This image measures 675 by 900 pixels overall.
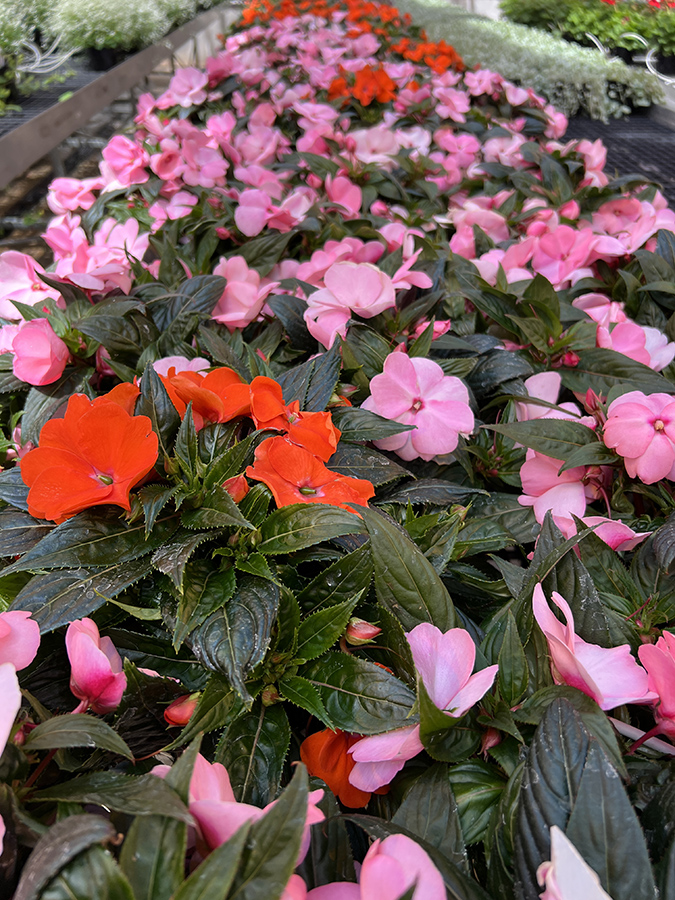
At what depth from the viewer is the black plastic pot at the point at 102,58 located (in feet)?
8.57

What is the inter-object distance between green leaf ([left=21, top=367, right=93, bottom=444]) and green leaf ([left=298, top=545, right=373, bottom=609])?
46 centimetres

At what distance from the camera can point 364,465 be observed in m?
0.73

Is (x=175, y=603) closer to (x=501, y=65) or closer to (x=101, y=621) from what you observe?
(x=101, y=621)

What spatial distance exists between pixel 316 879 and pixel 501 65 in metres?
4.53

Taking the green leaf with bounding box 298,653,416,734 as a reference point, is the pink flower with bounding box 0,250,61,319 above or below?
above

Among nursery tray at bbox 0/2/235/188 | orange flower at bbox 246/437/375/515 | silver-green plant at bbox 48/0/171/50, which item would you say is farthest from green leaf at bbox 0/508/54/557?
silver-green plant at bbox 48/0/171/50

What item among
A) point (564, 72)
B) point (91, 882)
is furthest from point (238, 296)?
point (564, 72)

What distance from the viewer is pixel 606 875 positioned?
1.23ft

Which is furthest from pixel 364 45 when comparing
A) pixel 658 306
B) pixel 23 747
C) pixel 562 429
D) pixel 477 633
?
pixel 23 747

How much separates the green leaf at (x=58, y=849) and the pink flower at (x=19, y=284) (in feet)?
3.05

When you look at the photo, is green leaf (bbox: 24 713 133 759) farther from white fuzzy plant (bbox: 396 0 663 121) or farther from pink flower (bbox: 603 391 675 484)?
white fuzzy plant (bbox: 396 0 663 121)

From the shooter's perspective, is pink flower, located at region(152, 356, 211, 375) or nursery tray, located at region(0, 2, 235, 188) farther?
nursery tray, located at region(0, 2, 235, 188)

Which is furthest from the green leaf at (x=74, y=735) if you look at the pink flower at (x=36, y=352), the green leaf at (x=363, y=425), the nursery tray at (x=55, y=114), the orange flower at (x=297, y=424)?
the nursery tray at (x=55, y=114)

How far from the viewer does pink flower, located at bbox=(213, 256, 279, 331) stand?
1020mm
